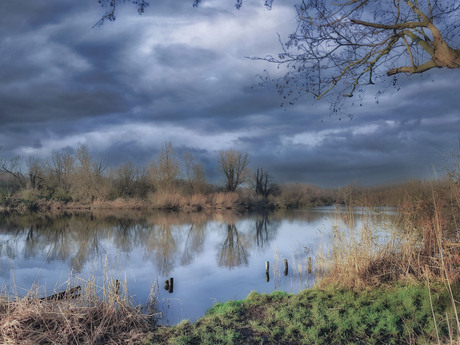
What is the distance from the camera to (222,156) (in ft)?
145

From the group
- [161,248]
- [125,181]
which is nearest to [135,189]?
[125,181]

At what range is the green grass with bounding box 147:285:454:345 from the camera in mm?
4523

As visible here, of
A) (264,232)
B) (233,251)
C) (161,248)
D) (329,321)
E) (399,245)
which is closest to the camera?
(329,321)

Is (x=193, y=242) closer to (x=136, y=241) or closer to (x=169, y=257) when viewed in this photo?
(x=136, y=241)

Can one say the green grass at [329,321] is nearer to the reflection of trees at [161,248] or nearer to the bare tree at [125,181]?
the reflection of trees at [161,248]

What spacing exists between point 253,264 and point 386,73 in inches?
365

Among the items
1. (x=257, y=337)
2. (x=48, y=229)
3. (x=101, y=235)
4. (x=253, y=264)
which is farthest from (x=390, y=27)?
(x=48, y=229)

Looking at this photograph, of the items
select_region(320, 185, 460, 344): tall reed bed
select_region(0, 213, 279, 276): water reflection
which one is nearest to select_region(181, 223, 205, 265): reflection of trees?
select_region(0, 213, 279, 276): water reflection

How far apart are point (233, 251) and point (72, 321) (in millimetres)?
12580

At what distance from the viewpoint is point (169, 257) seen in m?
15.4

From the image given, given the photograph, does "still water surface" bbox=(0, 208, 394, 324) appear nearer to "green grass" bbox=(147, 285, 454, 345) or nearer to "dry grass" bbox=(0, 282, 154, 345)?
"dry grass" bbox=(0, 282, 154, 345)

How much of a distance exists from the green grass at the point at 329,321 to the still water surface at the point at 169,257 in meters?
2.01

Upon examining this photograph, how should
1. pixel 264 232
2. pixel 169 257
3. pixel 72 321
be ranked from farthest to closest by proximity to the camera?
1. pixel 264 232
2. pixel 169 257
3. pixel 72 321

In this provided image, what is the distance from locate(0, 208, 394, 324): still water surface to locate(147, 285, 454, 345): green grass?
79.3 inches
